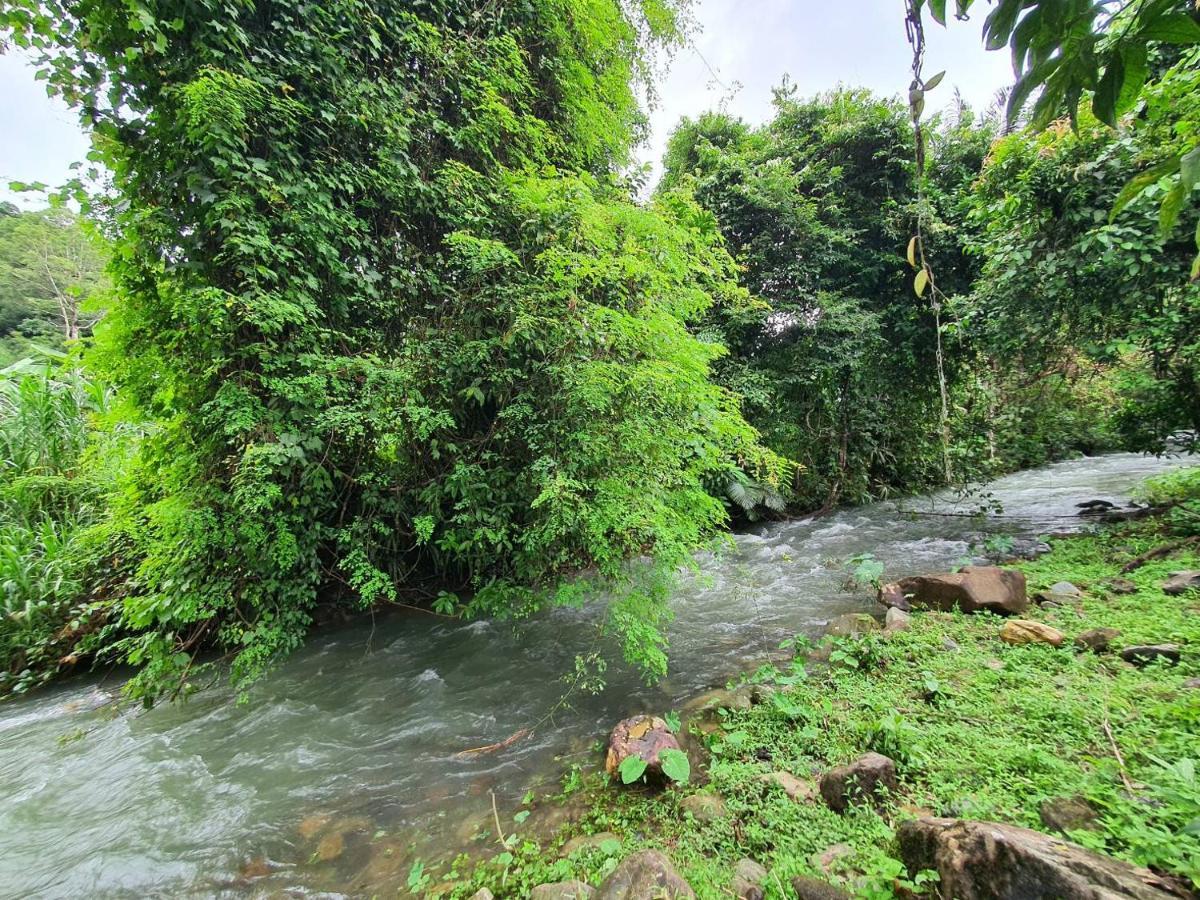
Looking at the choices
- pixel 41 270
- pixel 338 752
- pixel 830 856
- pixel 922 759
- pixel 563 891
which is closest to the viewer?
pixel 830 856

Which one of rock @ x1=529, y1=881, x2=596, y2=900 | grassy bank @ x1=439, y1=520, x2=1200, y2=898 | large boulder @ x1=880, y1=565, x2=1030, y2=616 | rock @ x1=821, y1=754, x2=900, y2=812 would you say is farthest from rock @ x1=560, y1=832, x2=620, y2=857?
large boulder @ x1=880, y1=565, x2=1030, y2=616

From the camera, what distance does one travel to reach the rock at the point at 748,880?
1774 millimetres

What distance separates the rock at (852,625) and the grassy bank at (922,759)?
0.43 meters

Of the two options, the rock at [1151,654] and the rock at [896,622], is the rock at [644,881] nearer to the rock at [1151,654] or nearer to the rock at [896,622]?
the rock at [896,622]

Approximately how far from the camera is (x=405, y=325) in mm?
4355

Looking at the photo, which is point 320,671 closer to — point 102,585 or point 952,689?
point 102,585

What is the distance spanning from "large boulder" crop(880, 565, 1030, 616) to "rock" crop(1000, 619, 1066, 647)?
18.6 inches

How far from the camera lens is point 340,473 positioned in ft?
12.4

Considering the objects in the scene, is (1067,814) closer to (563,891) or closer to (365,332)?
(563,891)

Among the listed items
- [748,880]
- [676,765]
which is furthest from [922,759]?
[676,765]

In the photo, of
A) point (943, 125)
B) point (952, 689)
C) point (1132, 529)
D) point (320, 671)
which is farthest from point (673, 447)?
point (943, 125)

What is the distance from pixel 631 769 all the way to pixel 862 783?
1.13 meters

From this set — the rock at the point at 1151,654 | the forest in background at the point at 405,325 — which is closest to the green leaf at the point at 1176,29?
the forest in background at the point at 405,325

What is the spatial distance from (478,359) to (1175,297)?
723 centimetres
